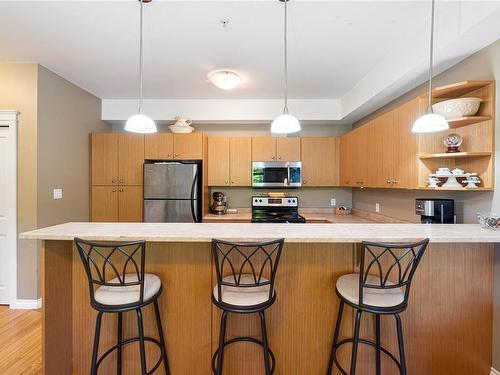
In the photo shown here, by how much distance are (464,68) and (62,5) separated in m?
3.20

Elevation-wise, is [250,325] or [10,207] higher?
[10,207]

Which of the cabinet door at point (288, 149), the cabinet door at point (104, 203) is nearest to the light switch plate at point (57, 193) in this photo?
the cabinet door at point (104, 203)

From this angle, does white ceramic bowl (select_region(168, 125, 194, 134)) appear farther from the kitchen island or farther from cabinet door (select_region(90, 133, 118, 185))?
the kitchen island

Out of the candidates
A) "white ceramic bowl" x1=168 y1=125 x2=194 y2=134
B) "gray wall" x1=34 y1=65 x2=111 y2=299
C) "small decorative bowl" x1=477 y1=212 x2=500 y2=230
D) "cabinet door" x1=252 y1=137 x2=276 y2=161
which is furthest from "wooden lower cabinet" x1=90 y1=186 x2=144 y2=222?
"small decorative bowl" x1=477 y1=212 x2=500 y2=230

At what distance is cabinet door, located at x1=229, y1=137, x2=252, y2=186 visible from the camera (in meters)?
4.03

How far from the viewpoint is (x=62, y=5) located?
1.90 metres

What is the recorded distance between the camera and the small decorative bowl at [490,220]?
66.2 inches

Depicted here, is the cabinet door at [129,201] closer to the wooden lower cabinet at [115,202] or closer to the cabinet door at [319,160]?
the wooden lower cabinet at [115,202]

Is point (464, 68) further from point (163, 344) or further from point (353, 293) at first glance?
point (163, 344)

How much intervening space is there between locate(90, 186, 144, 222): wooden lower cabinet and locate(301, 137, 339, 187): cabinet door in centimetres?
261

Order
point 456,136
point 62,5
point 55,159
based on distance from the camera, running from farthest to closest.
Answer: point 55,159 → point 456,136 → point 62,5

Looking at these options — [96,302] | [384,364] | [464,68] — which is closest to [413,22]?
[464,68]

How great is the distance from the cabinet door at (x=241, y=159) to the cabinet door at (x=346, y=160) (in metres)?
A: 1.44

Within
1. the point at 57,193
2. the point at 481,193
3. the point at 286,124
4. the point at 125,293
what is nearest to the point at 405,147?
the point at 481,193
